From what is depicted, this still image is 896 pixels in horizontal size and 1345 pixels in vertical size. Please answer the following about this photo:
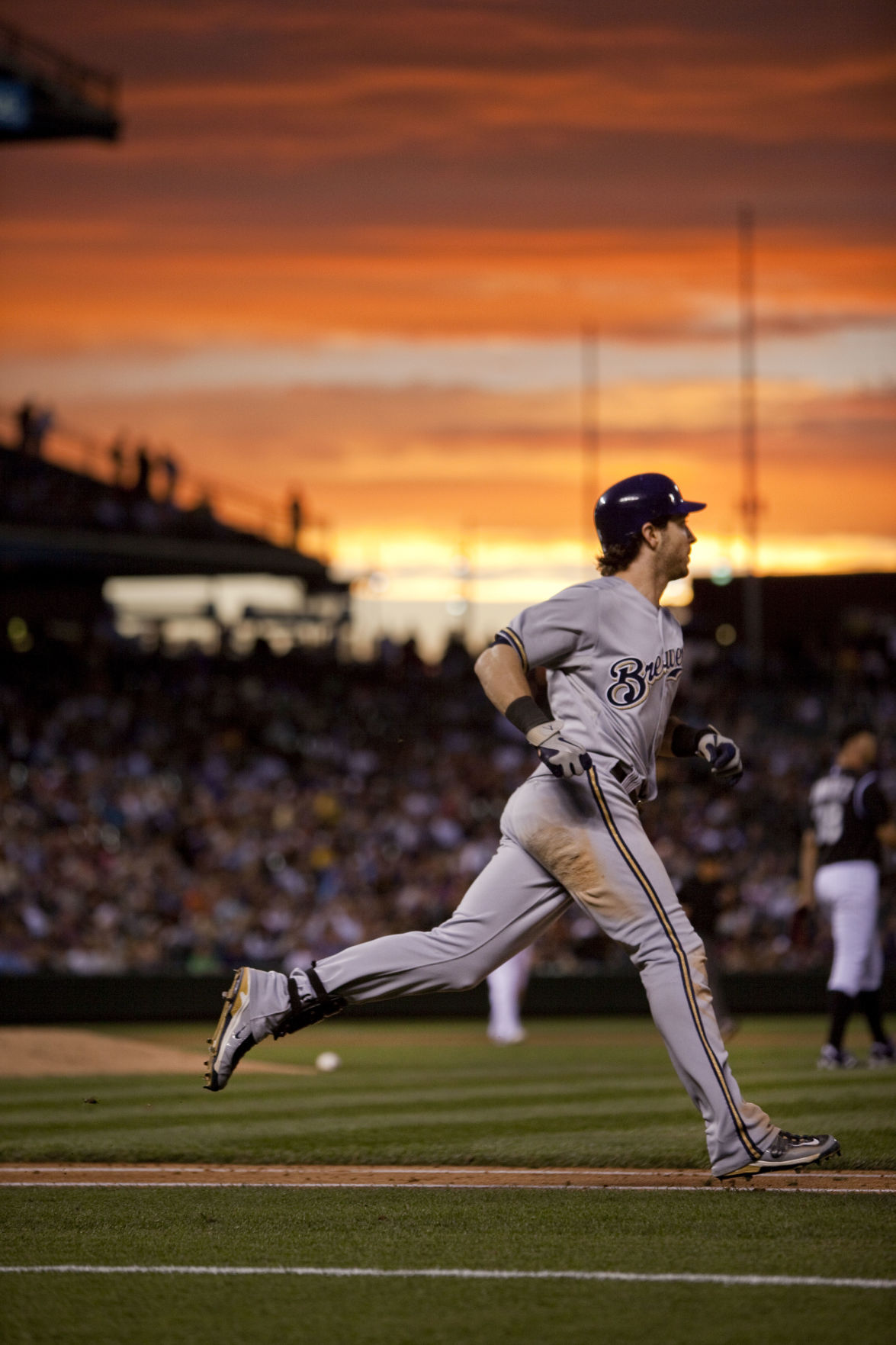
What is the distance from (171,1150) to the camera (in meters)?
6.51

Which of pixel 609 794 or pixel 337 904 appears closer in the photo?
pixel 609 794

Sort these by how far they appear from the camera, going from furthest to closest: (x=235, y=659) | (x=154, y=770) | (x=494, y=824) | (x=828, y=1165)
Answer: (x=235, y=659), (x=154, y=770), (x=494, y=824), (x=828, y=1165)

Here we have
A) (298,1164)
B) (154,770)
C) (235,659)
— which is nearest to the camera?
(298,1164)

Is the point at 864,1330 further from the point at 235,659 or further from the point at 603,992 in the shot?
the point at 235,659

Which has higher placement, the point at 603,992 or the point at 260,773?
the point at 260,773

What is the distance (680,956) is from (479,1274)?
1340 millimetres

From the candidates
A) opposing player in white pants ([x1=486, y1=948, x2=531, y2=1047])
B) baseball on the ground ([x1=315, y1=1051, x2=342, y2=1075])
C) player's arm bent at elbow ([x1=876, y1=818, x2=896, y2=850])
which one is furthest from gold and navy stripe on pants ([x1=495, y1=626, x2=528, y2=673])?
opposing player in white pants ([x1=486, y1=948, x2=531, y2=1047])

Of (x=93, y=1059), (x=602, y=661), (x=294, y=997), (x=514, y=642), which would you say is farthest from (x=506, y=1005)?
(x=514, y=642)

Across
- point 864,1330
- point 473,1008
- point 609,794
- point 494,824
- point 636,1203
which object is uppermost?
point 609,794

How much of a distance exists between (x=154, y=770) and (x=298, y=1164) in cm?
1816

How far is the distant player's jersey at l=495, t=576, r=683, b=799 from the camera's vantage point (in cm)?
507

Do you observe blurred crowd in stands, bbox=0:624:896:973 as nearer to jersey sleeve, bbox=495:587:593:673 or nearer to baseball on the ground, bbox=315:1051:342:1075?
baseball on the ground, bbox=315:1051:342:1075

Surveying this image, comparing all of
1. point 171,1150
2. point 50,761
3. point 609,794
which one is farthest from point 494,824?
point 609,794

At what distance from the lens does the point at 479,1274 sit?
3.91 meters
